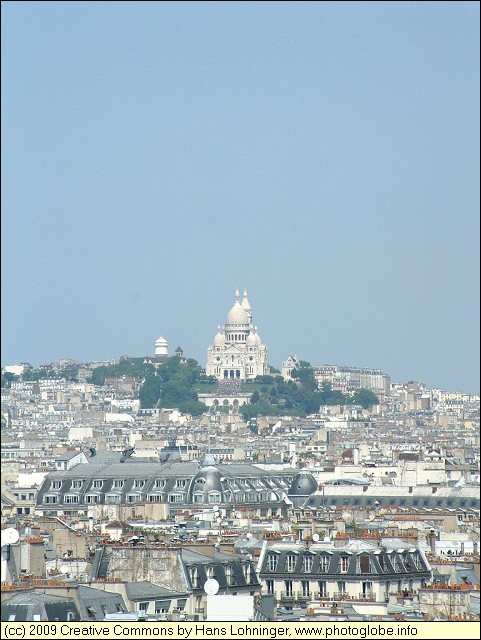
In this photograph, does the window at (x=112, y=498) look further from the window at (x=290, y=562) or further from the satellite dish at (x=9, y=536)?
the satellite dish at (x=9, y=536)

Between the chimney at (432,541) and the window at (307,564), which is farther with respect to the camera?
the chimney at (432,541)

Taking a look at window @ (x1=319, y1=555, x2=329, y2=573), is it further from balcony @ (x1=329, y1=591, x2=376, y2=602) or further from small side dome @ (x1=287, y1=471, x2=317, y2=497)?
small side dome @ (x1=287, y1=471, x2=317, y2=497)

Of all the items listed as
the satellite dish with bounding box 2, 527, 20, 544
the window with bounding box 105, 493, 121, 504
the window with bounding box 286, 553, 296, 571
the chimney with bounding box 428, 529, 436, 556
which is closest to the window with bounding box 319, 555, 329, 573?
the window with bounding box 286, 553, 296, 571

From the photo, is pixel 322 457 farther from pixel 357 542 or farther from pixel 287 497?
pixel 357 542

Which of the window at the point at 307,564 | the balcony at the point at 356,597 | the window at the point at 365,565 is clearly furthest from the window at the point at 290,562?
the balcony at the point at 356,597

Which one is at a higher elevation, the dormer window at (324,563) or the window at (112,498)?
the window at (112,498)
